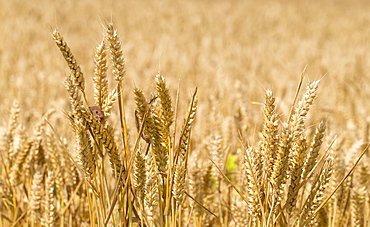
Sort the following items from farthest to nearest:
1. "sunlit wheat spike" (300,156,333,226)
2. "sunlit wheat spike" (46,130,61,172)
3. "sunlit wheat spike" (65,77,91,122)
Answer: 1. "sunlit wheat spike" (46,130,61,172)
2. "sunlit wheat spike" (300,156,333,226)
3. "sunlit wheat spike" (65,77,91,122)

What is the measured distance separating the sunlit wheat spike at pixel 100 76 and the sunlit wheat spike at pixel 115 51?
0.03 meters

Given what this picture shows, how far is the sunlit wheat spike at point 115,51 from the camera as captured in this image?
3.17 ft

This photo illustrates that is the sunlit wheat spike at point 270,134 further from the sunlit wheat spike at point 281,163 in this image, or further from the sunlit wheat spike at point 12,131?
the sunlit wheat spike at point 12,131

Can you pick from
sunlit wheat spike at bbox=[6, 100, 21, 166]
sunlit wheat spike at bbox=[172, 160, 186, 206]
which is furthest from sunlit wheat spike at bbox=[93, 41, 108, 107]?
sunlit wheat spike at bbox=[6, 100, 21, 166]

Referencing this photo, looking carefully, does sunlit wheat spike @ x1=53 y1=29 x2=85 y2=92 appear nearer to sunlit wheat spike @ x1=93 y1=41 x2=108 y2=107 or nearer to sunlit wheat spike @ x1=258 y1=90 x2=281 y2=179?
sunlit wheat spike @ x1=93 y1=41 x2=108 y2=107

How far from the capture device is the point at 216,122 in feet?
7.61

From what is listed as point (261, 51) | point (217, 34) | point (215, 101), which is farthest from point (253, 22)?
point (215, 101)

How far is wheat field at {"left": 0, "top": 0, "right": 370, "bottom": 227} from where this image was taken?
1.00 m

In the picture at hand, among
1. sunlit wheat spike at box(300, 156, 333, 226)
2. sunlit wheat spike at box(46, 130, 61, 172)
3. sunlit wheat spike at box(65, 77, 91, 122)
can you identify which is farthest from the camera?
sunlit wheat spike at box(46, 130, 61, 172)

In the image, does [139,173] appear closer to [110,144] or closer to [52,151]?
[110,144]

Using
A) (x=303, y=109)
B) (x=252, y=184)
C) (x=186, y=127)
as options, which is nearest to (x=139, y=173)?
(x=186, y=127)

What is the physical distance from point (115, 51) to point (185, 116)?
0.33 metres

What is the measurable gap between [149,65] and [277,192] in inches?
160

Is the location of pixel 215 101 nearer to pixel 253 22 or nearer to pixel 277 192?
pixel 277 192
